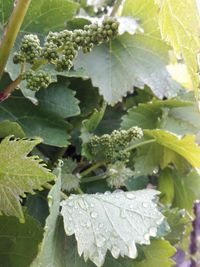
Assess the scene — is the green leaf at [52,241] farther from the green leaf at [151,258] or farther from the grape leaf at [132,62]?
the grape leaf at [132,62]

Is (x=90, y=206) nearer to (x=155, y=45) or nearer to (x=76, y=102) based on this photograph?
(x=76, y=102)

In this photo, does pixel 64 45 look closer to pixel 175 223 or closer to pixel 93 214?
pixel 93 214

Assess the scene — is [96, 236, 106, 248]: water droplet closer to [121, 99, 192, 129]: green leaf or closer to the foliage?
the foliage

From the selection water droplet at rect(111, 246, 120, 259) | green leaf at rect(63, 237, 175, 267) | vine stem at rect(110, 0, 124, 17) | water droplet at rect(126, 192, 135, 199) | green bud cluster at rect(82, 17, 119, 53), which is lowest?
green leaf at rect(63, 237, 175, 267)

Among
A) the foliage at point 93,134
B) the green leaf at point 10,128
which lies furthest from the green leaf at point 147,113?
the green leaf at point 10,128

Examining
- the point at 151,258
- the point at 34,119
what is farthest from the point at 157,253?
the point at 34,119

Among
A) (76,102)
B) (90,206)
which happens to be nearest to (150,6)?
(76,102)

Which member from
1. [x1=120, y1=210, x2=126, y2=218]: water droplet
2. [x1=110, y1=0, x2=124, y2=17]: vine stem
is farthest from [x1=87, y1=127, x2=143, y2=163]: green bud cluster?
[x1=110, y1=0, x2=124, y2=17]: vine stem
